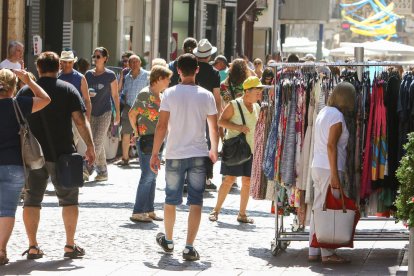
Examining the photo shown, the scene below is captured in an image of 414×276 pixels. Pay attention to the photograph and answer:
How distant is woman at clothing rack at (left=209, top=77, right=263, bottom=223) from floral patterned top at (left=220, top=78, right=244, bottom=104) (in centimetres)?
230

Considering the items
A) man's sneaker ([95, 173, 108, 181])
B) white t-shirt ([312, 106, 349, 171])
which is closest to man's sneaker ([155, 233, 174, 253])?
white t-shirt ([312, 106, 349, 171])

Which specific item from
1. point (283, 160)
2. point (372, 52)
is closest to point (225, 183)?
point (283, 160)

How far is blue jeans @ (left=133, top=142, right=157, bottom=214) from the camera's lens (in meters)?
13.6

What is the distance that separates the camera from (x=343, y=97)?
36.8 feet

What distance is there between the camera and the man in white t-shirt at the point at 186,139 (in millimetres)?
11562

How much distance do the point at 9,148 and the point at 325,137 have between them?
8.66ft

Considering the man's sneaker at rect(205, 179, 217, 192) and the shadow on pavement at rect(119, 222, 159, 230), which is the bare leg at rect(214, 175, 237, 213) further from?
the man's sneaker at rect(205, 179, 217, 192)

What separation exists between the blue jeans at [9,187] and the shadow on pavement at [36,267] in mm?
421

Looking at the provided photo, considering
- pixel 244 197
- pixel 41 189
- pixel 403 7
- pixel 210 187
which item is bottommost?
pixel 210 187

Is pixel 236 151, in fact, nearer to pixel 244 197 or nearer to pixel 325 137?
pixel 244 197

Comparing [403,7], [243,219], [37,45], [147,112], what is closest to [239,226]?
[243,219]

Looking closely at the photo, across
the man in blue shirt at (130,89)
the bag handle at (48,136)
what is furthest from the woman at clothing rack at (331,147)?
the man in blue shirt at (130,89)

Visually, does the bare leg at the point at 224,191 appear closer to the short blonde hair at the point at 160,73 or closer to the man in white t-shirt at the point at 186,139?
the short blonde hair at the point at 160,73

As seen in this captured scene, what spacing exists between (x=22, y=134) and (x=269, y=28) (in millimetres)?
38908
